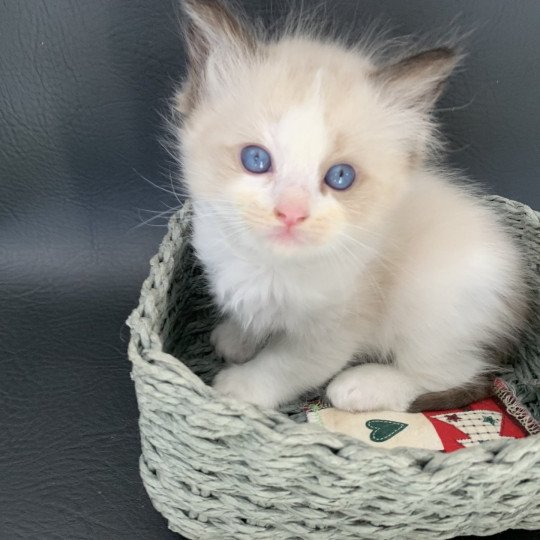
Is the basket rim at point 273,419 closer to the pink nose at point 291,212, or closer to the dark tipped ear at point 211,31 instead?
the pink nose at point 291,212

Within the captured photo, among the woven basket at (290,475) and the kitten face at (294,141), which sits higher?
the kitten face at (294,141)

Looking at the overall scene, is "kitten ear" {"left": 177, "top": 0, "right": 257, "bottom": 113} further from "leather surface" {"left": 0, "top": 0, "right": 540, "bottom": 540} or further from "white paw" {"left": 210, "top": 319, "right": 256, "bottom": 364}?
"leather surface" {"left": 0, "top": 0, "right": 540, "bottom": 540}

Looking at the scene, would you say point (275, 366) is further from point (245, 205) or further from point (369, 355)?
point (245, 205)

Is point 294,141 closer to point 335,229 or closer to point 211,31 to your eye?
point 335,229

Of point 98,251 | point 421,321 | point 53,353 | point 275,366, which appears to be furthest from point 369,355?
point 98,251

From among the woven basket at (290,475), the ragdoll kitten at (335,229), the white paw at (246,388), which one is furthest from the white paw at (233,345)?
the woven basket at (290,475)

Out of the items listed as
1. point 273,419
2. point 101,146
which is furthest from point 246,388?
point 101,146
